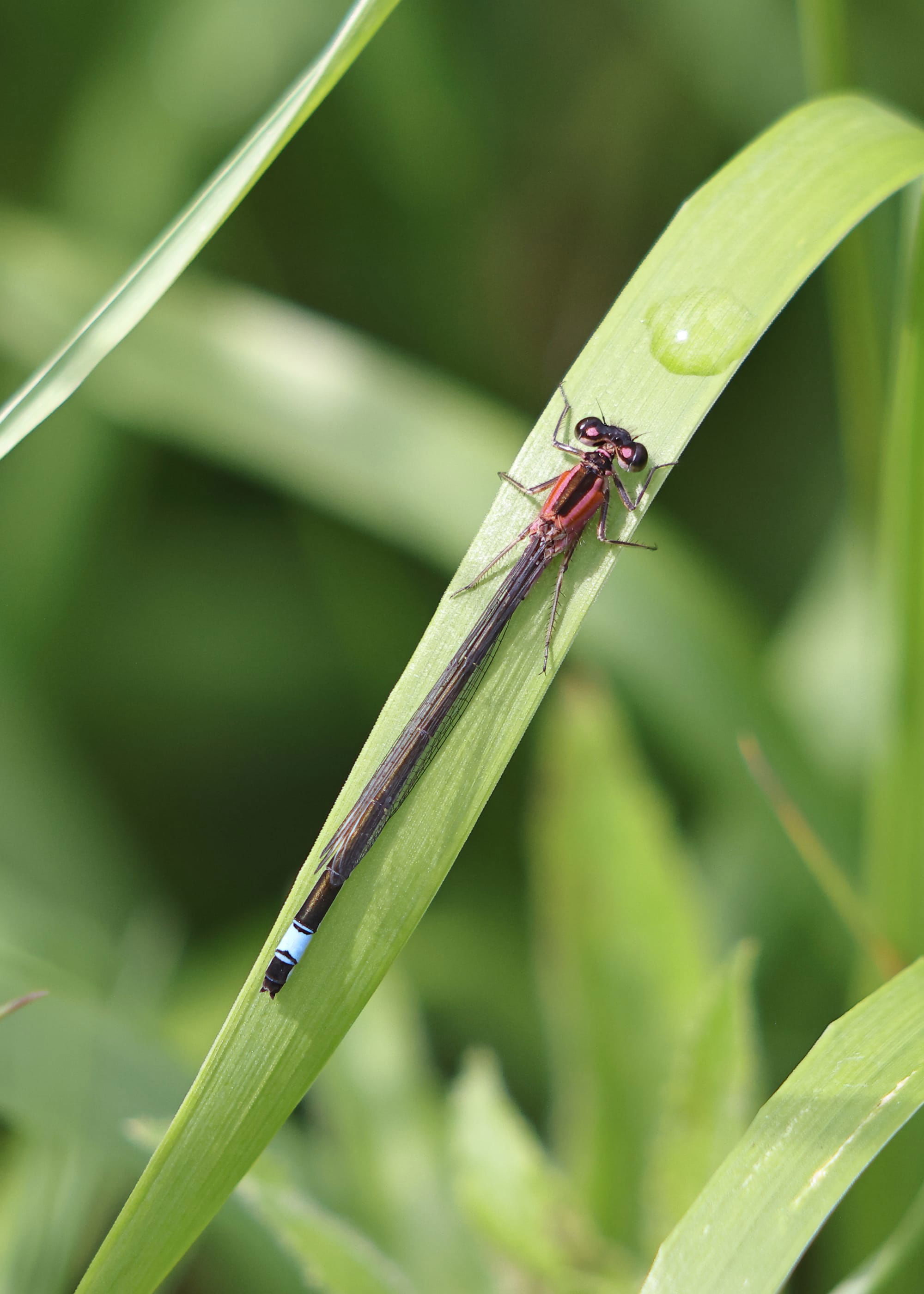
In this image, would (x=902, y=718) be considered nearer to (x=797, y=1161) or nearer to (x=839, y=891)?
(x=839, y=891)

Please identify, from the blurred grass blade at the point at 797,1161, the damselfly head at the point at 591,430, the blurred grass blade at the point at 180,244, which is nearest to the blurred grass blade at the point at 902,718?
the damselfly head at the point at 591,430

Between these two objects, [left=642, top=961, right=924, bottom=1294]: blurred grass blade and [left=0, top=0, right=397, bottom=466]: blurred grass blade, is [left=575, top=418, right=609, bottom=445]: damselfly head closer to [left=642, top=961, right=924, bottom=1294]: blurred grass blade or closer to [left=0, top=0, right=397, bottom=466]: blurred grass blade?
[left=0, top=0, right=397, bottom=466]: blurred grass blade

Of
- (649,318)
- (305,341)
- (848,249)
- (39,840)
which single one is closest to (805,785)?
(848,249)

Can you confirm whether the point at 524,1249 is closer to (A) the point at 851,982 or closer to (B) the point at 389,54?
(A) the point at 851,982

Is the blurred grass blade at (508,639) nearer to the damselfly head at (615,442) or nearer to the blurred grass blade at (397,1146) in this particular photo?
the damselfly head at (615,442)

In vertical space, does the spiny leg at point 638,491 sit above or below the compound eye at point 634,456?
below

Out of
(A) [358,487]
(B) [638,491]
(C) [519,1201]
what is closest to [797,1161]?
(C) [519,1201]
